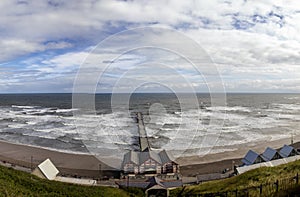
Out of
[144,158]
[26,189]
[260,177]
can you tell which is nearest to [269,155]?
[144,158]

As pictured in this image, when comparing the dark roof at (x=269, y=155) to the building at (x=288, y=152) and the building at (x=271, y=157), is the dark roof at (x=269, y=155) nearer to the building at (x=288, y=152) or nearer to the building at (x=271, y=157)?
the building at (x=271, y=157)

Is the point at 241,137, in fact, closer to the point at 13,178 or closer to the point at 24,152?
the point at 24,152

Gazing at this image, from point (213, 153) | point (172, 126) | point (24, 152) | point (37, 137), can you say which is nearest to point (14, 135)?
point (37, 137)

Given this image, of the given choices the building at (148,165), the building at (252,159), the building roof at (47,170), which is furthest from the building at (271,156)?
the building roof at (47,170)

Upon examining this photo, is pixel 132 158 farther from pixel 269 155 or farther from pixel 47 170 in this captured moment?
pixel 269 155

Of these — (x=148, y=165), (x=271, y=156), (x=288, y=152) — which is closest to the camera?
(x=271, y=156)

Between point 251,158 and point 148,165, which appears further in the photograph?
point 148,165

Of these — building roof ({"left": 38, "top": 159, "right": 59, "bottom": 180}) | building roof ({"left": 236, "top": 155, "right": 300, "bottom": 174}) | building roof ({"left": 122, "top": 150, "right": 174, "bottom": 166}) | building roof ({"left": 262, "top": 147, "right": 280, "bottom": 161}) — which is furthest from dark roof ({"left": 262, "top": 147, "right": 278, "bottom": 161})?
building roof ({"left": 38, "top": 159, "right": 59, "bottom": 180})

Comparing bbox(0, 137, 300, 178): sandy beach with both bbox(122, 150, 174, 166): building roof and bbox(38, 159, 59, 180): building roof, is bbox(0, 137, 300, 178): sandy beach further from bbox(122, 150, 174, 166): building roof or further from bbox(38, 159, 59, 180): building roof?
bbox(38, 159, 59, 180): building roof

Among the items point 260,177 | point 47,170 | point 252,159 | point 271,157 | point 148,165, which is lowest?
point 148,165
